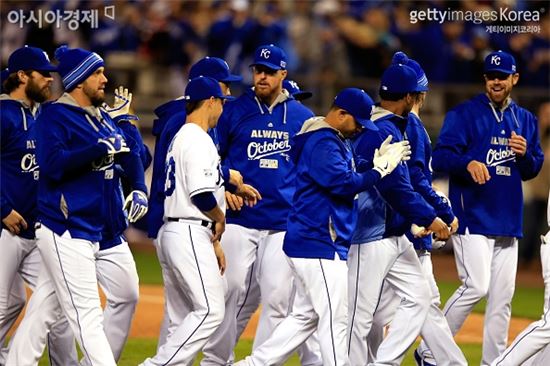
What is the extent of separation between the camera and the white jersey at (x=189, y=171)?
7.50 meters

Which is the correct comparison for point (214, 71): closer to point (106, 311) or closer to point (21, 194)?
point (21, 194)

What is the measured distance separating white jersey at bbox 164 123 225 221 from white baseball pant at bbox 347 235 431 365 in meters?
1.05

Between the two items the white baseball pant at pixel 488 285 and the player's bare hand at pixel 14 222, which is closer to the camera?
the player's bare hand at pixel 14 222

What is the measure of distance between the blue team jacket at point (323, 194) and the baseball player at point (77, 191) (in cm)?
112

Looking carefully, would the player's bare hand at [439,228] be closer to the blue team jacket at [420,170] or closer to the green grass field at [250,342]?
the blue team jacket at [420,170]

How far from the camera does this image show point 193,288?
7629mm

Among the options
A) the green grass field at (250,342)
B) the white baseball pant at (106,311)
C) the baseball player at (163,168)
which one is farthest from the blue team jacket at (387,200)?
the green grass field at (250,342)

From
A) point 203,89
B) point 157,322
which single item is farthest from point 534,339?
point 157,322

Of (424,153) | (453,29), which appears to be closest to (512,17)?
(453,29)

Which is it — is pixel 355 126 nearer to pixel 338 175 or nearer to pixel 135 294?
pixel 338 175

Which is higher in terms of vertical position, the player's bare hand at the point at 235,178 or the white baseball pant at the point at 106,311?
the player's bare hand at the point at 235,178

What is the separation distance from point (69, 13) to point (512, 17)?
4.96 meters

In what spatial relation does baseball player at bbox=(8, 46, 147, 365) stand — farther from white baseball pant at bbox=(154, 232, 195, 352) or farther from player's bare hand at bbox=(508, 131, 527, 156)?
player's bare hand at bbox=(508, 131, 527, 156)

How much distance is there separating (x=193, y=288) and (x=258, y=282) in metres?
1.11
